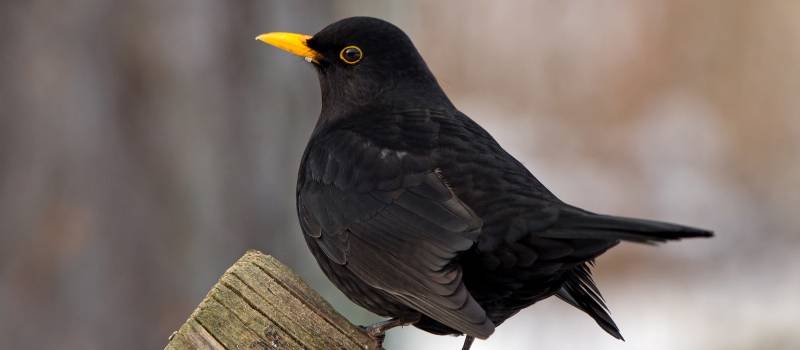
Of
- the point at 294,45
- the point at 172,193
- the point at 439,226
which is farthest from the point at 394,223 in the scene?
the point at 172,193

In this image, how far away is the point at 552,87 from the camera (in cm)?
972

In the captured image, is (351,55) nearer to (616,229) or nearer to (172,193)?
(172,193)

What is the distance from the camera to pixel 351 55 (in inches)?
181

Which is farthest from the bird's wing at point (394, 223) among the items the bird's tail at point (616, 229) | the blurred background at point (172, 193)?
the blurred background at point (172, 193)

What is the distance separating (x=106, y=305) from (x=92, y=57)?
1104mm

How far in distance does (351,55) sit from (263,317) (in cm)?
178

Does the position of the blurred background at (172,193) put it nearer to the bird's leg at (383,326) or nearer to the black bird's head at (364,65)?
the black bird's head at (364,65)

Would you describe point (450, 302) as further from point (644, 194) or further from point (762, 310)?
point (644, 194)

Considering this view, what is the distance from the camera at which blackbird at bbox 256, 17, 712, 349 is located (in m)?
3.48

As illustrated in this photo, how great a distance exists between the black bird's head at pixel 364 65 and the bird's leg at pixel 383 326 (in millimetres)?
944

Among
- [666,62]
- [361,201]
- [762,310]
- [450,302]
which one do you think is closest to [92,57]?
[361,201]

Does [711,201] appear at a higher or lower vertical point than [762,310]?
higher

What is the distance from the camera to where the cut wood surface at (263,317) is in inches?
116

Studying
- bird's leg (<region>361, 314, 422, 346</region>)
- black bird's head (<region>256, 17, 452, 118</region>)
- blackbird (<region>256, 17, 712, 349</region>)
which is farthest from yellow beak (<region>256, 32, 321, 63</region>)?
bird's leg (<region>361, 314, 422, 346</region>)
